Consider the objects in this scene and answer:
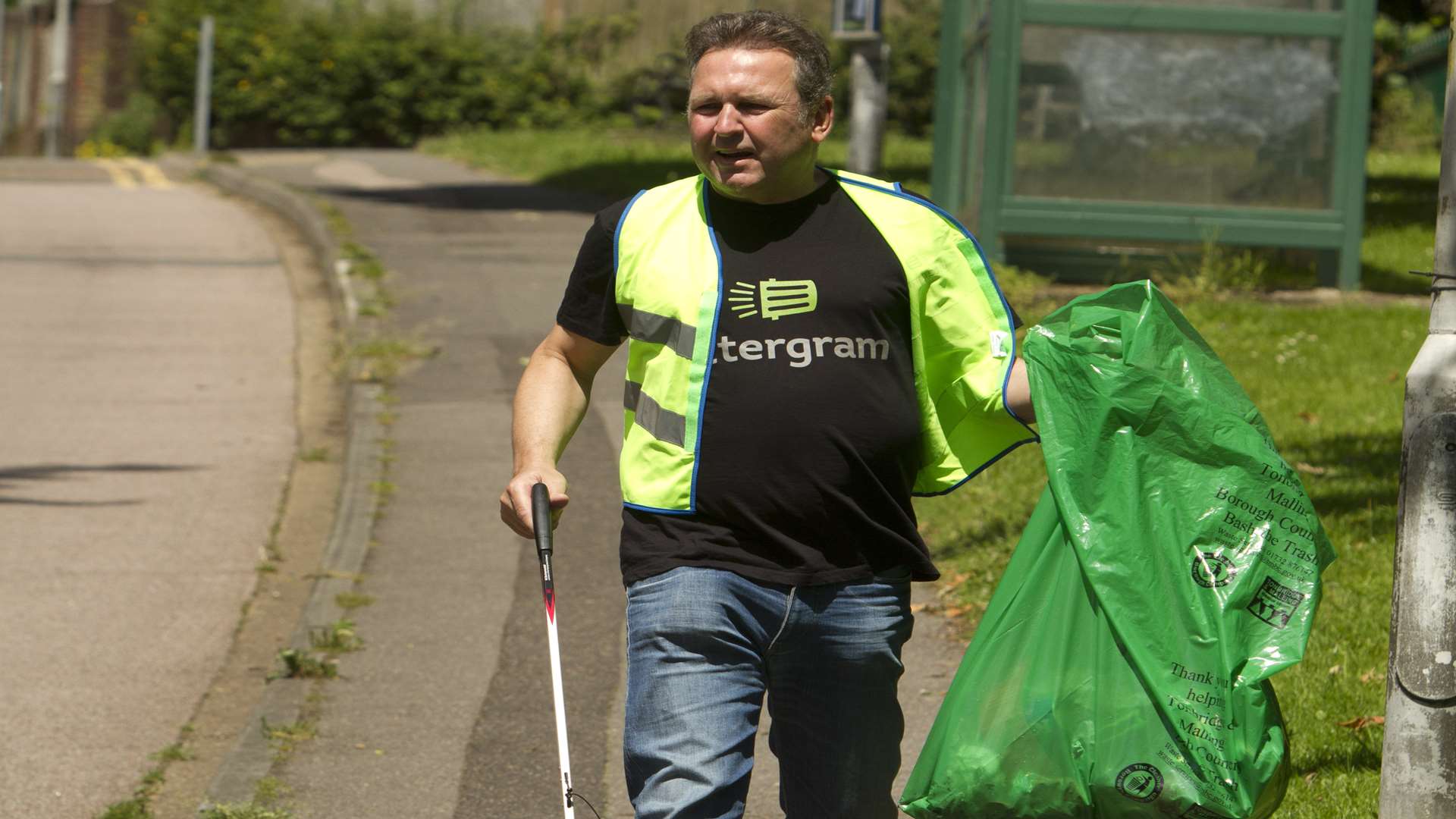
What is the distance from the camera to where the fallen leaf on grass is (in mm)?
5016

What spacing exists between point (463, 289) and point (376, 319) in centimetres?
131

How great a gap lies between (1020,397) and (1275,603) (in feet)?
1.87

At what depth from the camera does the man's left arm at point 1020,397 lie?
11.1 ft

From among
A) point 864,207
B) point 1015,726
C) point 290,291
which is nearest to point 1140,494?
point 1015,726

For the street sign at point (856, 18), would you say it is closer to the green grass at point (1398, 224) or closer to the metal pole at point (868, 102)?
the metal pole at point (868, 102)

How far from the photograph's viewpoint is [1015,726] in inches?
128

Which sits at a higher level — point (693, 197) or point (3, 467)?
point (693, 197)

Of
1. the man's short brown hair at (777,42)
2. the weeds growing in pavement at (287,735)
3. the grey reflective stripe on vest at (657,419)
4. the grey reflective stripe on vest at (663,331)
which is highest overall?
the man's short brown hair at (777,42)

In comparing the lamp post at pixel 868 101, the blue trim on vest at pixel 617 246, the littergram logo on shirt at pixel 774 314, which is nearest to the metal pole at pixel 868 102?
the lamp post at pixel 868 101

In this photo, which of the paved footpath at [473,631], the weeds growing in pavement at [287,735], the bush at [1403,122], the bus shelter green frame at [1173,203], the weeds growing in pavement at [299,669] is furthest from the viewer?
the bush at [1403,122]

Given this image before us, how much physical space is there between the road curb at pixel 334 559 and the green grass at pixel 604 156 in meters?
4.82

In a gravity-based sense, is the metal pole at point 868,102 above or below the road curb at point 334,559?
above

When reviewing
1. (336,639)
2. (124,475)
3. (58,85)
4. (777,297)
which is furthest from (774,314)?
(58,85)

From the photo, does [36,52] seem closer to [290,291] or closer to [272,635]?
[290,291]
